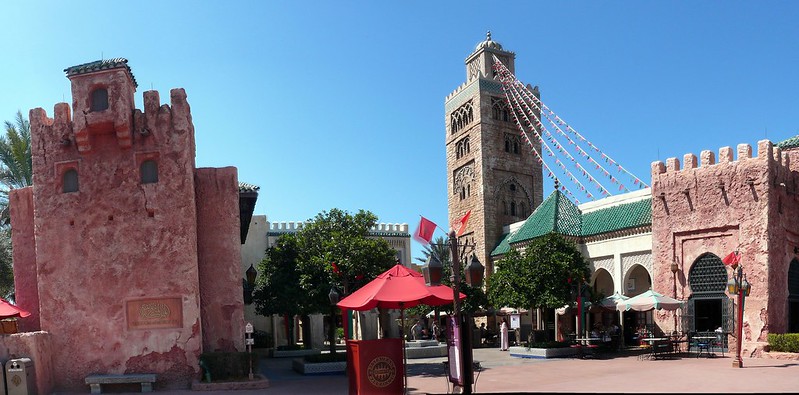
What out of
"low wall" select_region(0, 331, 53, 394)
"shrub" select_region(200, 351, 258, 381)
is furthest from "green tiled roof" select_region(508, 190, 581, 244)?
"low wall" select_region(0, 331, 53, 394)

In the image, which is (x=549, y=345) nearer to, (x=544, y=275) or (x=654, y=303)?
(x=544, y=275)

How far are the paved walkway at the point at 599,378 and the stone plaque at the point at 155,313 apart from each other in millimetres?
1727

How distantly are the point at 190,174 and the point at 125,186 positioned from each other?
5.31 feet

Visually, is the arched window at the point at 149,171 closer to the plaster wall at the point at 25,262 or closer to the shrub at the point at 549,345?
the plaster wall at the point at 25,262

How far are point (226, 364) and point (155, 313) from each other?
85.7 inches

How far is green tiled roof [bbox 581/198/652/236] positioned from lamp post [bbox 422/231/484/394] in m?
18.7

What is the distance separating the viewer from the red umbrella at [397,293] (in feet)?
39.2

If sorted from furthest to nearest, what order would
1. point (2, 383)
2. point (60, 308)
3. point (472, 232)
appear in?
1. point (472, 232)
2. point (60, 308)
3. point (2, 383)

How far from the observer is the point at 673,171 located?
2291 cm

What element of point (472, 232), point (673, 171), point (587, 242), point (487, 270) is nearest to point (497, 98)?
point (472, 232)

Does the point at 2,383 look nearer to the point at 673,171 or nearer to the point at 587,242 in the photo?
the point at 673,171

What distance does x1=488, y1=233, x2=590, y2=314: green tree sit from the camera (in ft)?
79.9

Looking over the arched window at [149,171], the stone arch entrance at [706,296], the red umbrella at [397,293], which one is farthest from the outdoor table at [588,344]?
the arched window at [149,171]

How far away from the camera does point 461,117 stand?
45.4 m
